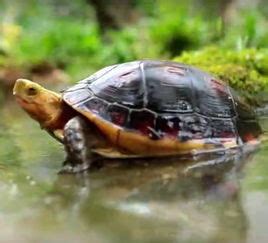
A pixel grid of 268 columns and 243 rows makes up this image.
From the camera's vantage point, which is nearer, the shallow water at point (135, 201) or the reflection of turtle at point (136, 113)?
→ the shallow water at point (135, 201)

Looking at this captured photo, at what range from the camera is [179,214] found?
7.71ft

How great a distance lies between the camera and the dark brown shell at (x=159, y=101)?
335 cm

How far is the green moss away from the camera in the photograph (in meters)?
5.12

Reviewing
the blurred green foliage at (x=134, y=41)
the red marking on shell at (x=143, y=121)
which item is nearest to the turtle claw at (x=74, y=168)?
the red marking on shell at (x=143, y=121)

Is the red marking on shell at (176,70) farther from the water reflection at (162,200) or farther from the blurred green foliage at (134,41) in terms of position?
the blurred green foliage at (134,41)

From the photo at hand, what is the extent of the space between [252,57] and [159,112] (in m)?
2.62

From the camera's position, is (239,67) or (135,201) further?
(239,67)

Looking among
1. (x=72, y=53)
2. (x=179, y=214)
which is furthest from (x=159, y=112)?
(x=72, y=53)

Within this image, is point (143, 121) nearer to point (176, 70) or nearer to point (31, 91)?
point (176, 70)

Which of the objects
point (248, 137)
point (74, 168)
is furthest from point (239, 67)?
point (74, 168)

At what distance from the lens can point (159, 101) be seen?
341 centimetres

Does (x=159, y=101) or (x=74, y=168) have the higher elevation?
(x=159, y=101)

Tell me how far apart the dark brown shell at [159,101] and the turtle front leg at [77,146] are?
0.35ft

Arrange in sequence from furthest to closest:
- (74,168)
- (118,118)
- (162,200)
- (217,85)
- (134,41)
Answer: (134,41) → (217,85) → (118,118) → (74,168) → (162,200)
